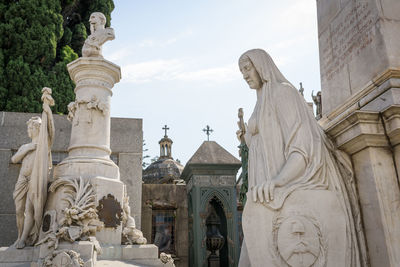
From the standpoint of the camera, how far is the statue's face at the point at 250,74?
335 cm

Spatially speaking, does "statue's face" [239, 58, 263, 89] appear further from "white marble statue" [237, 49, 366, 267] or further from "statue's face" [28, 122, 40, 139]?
"statue's face" [28, 122, 40, 139]

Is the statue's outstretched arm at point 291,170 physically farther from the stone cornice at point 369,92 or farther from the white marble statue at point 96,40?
the white marble statue at point 96,40

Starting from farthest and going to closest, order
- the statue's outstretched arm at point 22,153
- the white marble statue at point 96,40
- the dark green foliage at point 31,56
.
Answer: the dark green foliage at point 31,56 < the white marble statue at point 96,40 < the statue's outstretched arm at point 22,153

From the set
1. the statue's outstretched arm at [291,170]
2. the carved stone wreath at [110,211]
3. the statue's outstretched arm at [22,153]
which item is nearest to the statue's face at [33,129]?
the statue's outstretched arm at [22,153]

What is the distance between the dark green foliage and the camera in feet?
45.7

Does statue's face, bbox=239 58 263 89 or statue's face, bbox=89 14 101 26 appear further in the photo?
statue's face, bbox=89 14 101 26

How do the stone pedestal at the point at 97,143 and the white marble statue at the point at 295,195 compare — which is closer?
the white marble statue at the point at 295,195

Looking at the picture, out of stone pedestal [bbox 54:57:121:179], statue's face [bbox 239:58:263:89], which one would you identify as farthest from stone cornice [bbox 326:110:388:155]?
stone pedestal [bbox 54:57:121:179]

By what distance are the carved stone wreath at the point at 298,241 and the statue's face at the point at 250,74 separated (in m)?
1.21

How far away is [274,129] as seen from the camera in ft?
10.2

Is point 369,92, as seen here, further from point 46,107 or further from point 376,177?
point 46,107

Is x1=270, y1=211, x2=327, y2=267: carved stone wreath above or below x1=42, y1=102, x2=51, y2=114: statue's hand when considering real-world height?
below

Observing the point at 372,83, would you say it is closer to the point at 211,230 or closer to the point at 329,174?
the point at 329,174

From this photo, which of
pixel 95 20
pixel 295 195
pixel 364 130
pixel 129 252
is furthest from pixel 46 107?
pixel 364 130
